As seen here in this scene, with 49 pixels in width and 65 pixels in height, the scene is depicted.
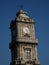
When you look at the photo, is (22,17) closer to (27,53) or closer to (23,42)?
(23,42)

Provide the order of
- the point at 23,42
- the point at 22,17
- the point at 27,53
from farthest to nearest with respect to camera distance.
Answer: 1. the point at 22,17
2. the point at 27,53
3. the point at 23,42

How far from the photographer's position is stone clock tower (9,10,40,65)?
6009cm

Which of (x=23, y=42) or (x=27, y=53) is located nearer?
(x=23, y=42)

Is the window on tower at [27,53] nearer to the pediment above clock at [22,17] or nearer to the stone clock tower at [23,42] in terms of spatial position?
the stone clock tower at [23,42]

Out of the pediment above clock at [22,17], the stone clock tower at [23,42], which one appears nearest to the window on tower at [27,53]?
the stone clock tower at [23,42]

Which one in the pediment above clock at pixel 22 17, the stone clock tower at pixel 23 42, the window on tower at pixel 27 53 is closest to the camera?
the stone clock tower at pixel 23 42

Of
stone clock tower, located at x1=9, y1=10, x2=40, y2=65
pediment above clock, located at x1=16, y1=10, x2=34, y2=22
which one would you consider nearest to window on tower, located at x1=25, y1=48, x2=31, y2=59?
stone clock tower, located at x1=9, y1=10, x2=40, y2=65

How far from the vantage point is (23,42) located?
61.0 m

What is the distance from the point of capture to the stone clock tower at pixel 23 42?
197ft

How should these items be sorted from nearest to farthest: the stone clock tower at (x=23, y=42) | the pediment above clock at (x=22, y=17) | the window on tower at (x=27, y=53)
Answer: the stone clock tower at (x=23, y=42) → the window on tower at (x=27, y=53) → the pediment above clock at (x=22, y=17)

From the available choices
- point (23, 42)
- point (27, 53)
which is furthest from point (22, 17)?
point (27, 53)

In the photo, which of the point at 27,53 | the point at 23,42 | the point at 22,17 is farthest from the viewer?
the point at 22,17

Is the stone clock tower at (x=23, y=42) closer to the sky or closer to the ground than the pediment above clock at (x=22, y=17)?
closer to the ground

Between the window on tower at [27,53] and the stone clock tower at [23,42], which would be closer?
the stone clock tower at [23,42]
